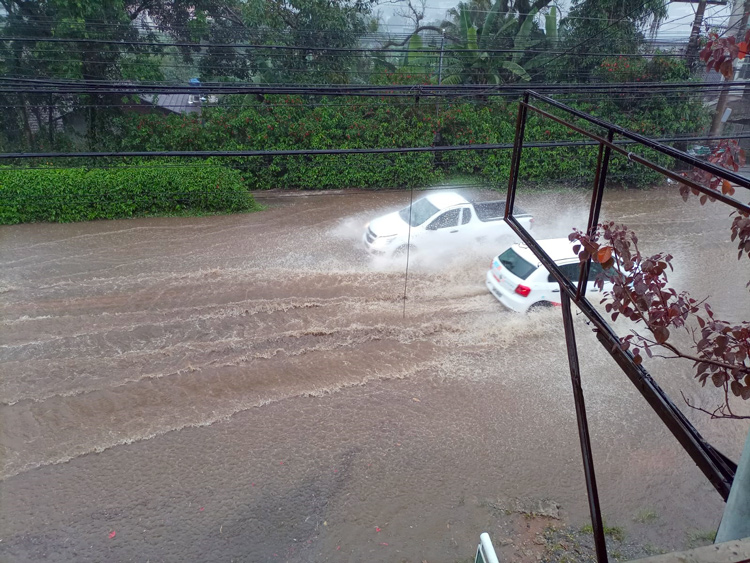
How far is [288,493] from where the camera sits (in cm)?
706

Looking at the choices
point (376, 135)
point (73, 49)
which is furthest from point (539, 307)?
point (73, 49)

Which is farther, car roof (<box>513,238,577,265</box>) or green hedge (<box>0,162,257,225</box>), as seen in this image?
green hedge (<box>0,162,257,225</box>)

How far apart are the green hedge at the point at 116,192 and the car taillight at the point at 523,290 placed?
886 centimetres

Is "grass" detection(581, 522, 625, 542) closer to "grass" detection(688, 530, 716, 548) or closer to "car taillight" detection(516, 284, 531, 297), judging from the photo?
"grass" detection(688, 530, 716, 548)

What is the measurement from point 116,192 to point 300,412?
9950 mm

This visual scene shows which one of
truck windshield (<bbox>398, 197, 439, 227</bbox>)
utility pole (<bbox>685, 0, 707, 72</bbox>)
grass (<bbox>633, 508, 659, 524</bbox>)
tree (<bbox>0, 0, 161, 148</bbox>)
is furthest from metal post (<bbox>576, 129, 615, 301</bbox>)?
utility pole (<bbox>685, 0, 707, 72</bbox>)

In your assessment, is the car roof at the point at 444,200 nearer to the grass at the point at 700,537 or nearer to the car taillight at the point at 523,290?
the car taillight at the point at 523,290

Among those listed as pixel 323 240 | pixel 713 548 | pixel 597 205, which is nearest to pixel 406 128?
pixel 323 240

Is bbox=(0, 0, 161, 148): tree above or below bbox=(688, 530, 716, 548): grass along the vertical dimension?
above

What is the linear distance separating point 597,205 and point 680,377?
24.7 feet

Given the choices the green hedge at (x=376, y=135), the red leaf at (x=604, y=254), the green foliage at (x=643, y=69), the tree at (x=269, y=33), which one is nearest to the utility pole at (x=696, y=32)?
the green foliage at (x=643, y=69)

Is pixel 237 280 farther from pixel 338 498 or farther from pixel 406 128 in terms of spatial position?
pixel 406 128

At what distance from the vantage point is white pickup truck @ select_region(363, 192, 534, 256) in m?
12.4

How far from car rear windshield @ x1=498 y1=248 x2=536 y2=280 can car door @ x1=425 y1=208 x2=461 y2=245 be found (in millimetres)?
1936
